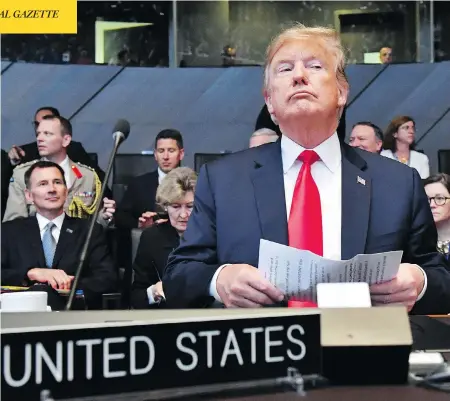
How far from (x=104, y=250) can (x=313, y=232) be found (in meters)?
2.08

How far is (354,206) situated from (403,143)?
142 inches

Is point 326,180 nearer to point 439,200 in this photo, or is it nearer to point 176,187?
point 176,187

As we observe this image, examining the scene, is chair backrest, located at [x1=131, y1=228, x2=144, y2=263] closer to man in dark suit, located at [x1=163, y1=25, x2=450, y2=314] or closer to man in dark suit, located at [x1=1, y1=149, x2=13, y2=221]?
man in dark suit, located at [x1=1, y1=149, x2=13, y2=221]

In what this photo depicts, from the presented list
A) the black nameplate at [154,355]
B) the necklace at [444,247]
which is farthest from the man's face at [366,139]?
the black nameplate at [154,355]

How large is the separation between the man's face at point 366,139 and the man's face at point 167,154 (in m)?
1.10

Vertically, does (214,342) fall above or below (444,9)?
below

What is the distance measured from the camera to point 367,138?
14.4 feet

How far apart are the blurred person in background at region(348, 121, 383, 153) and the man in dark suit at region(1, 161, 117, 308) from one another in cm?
186

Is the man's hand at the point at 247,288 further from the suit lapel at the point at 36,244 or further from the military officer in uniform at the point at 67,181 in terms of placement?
the military officer in uniform at the point at 67,181

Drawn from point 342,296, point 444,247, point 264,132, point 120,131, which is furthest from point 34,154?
point 342,296

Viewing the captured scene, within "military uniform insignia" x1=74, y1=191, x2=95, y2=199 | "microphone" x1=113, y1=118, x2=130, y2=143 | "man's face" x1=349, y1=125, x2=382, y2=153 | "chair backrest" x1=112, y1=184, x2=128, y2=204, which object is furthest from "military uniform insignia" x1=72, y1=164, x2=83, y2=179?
"man's face" x1=349, y1=125, x2=382, y2=153

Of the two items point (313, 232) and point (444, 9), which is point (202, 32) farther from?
point (313, 232)

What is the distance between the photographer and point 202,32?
6602mm

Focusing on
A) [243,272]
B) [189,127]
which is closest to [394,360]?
[243,272]
